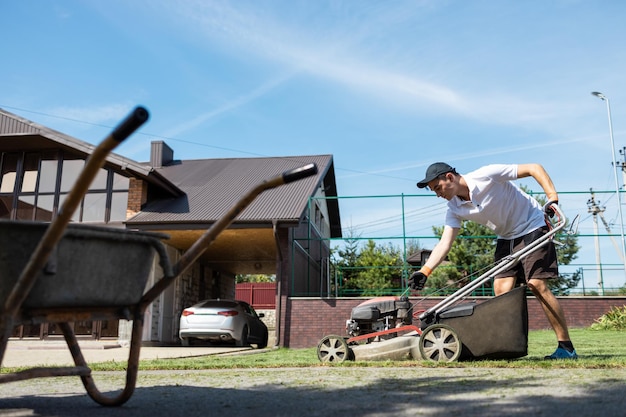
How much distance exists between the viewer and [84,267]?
2729 millimetres

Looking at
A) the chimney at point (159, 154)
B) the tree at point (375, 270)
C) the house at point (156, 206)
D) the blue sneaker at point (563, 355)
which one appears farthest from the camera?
the tree at point (375, 270)

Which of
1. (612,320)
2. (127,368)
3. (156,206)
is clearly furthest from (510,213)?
(156,206)

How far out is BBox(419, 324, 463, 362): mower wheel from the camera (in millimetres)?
5398

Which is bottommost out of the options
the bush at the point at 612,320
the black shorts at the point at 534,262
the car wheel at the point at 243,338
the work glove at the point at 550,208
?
the car wheel at the point at 243,338

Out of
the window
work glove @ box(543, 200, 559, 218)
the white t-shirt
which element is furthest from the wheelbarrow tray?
the window

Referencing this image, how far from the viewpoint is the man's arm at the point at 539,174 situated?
521cm

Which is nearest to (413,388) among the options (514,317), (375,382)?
(375,382)

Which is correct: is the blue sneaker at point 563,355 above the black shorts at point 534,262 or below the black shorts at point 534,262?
below

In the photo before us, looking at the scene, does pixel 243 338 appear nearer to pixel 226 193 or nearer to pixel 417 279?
pixel 226 193

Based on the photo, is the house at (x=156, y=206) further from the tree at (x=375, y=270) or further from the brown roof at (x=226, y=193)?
the tree at (x=375, y=270)

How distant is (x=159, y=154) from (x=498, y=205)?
18.0 m

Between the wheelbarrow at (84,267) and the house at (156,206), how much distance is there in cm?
1112

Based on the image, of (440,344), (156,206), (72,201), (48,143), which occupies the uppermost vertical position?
(48,143)

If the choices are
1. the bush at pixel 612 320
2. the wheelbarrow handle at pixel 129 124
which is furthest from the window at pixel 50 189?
the wheelbarrow handle at pixel 129 124
